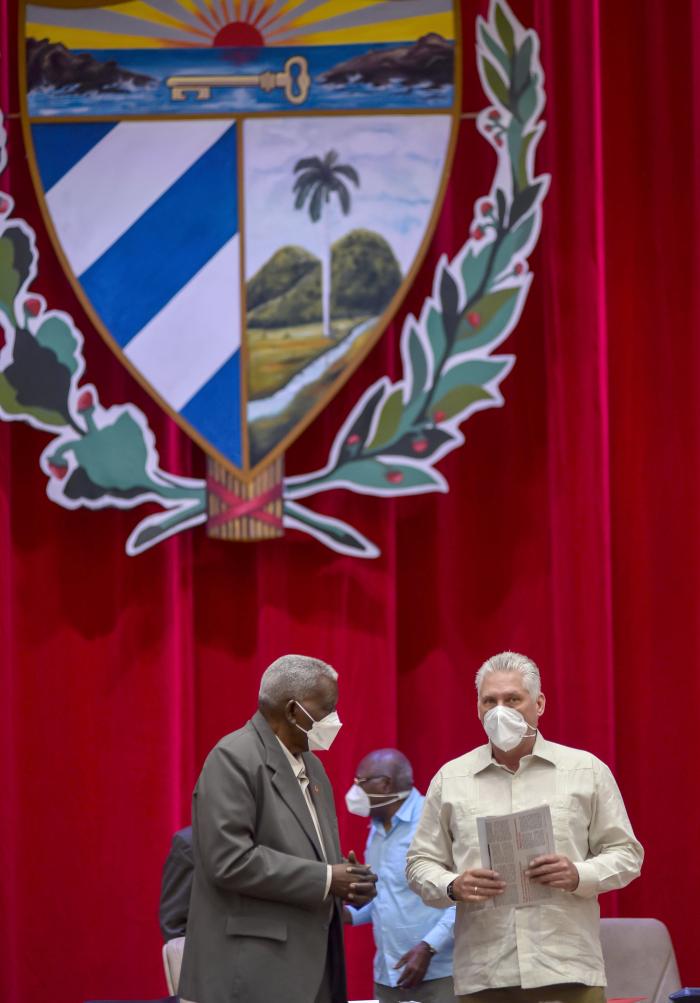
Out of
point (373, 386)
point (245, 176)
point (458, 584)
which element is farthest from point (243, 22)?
point (458, 584)

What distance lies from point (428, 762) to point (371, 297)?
1795mm

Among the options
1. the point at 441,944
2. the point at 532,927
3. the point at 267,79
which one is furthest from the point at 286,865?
the point at 267,79

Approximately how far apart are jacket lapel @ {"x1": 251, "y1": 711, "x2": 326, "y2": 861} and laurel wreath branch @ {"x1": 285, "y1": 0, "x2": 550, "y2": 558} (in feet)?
6.50

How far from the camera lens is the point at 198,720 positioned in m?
5.45

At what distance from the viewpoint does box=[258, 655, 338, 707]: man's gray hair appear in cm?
340

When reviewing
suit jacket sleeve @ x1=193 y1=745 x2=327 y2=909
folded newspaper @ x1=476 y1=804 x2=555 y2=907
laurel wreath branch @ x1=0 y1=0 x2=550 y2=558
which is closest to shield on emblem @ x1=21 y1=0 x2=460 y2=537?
laurel wreath branch @ x1=0 y1=0 x2=550 y2=558

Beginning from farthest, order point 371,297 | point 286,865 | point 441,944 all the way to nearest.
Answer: point 371,297
point 441,944
point 286,865

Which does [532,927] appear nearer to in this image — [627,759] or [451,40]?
[627,759]

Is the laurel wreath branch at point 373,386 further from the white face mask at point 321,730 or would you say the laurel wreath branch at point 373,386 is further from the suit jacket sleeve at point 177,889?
the white face mask at point 321,730

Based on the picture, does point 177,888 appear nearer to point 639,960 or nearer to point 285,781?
point 285,781

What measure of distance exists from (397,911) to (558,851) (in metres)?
1.03

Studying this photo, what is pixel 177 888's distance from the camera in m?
4.38

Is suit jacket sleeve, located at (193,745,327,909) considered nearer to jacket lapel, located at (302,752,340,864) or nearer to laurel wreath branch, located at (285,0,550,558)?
jacket lapel, located at (302,752,340,864)

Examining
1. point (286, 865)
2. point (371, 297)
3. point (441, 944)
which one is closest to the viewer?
point (286, 865)
